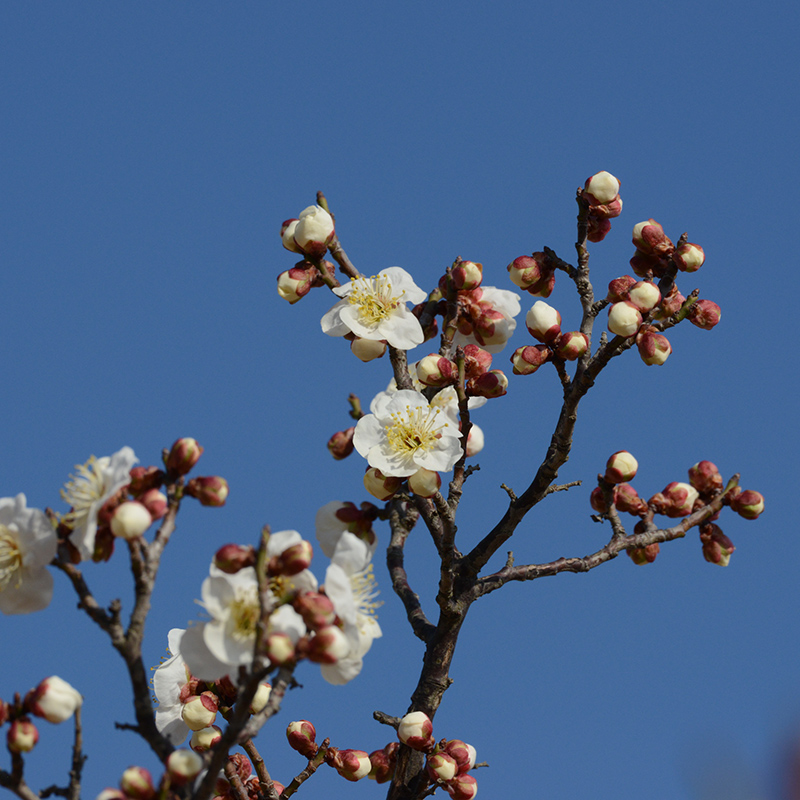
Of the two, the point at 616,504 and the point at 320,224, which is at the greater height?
the point at 320,224

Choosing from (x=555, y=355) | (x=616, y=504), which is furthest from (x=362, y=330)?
(x=616, y=504)

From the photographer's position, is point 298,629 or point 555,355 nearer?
point 298,629

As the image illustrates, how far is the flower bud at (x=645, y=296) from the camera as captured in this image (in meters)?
3.16

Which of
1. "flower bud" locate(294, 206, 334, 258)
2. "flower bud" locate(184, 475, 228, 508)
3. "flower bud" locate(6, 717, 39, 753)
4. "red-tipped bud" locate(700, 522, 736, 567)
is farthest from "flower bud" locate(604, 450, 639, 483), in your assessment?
"flower bud" locate(6, 717, 39, 753)

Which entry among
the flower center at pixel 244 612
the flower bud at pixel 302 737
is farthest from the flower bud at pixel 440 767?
the flower center at pixel 244 612

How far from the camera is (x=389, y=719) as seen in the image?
313 centimetres

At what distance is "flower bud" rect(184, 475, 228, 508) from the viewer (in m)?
2.34

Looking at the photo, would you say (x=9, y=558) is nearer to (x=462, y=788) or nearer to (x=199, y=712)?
(x=199, y=712)

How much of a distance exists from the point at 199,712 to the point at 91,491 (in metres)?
0.97

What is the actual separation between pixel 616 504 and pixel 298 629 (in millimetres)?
1503

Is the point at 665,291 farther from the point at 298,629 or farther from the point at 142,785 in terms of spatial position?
the point at 142,785

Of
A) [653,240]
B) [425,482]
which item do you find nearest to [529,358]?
[425,482]

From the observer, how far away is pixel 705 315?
3.30 metres

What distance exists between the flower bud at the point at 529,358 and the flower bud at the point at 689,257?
1.74ft
